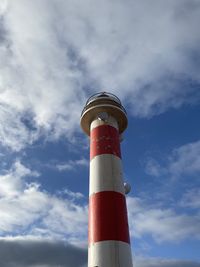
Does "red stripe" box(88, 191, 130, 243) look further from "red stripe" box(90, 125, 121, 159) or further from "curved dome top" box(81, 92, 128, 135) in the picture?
"curved dome top" box(81, 92, 128, 135)

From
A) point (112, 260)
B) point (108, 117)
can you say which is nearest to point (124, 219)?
point (112, 260)

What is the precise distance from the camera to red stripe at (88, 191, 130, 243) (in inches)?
572

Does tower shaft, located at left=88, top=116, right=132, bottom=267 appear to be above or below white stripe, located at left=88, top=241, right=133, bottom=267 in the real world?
above

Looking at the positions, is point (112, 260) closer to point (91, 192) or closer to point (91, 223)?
point (91, 223)

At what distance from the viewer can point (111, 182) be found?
635 inches

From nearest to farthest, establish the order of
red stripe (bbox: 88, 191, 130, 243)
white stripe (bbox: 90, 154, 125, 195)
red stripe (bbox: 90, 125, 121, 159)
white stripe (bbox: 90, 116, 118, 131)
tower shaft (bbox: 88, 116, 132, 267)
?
tower shaft (bbox: 88, 116, 132, 267) < red stripe (bbox: 88, 191, 130, 243) < white stripe (bbox: 90, 154, 125, 195) < red stripe (bbox: 90, 125, 121, 159) < white stripe (bbox: 90, 116, 118, 131)

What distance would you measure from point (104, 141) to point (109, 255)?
6.68 meters

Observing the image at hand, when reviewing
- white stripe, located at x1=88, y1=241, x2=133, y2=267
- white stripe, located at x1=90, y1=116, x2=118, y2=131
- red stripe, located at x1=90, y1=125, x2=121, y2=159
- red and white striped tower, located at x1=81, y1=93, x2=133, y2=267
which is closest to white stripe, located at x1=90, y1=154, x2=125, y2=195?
red and white striped tower, located at x1=81, y1=93, x2=133, y2=267

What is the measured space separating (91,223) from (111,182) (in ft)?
8.17

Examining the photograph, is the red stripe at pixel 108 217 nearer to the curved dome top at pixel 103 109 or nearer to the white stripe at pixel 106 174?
the white stripe at pixel 106 174

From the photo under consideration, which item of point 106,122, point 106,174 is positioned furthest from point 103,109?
point 106,174

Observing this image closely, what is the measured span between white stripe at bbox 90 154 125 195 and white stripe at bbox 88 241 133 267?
2.93 metres

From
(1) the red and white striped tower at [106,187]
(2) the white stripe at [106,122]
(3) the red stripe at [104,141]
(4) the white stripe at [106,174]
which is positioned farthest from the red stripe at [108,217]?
(2) the white stripe at [106,122]

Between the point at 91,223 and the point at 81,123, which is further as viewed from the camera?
the point at 81,123
